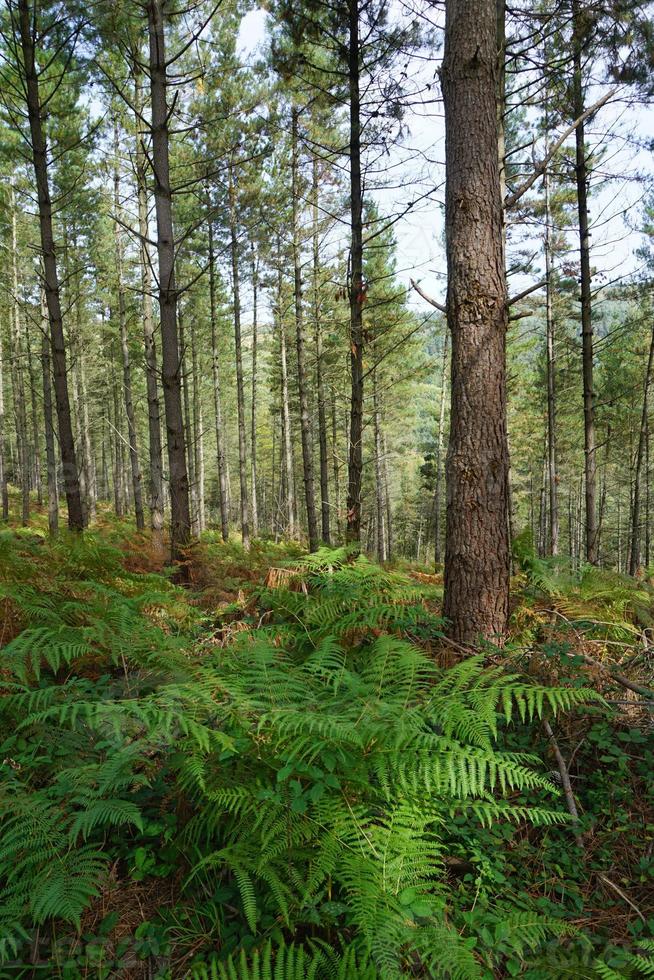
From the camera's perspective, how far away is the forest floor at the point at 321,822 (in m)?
1.66

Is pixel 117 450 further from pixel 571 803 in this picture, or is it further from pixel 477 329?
pixel 571 803

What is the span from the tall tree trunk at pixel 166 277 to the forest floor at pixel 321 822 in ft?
10.3

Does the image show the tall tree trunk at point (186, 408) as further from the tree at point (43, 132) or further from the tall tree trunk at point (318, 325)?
the tall tree trunk at point (318, 325)

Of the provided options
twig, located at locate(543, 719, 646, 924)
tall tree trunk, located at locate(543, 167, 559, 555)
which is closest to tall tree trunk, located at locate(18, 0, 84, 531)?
twig, located at locate(543, 719, 646, 924)

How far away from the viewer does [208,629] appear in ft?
13.4

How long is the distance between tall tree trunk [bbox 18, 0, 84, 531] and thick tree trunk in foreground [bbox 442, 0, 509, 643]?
19.2ft

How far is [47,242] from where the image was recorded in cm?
713

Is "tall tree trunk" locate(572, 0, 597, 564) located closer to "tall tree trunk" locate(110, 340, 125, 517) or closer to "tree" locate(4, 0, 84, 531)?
"tree" locate(4, 0, 84, 531)

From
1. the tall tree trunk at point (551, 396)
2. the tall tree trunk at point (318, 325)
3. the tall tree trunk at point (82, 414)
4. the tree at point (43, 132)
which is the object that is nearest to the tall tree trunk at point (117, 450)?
the tall tree trunk at point (82, 414)

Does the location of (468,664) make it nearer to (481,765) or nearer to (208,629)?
(481,765)

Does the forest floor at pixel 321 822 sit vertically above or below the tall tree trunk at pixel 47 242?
below

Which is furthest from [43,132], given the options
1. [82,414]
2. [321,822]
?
[82,414]

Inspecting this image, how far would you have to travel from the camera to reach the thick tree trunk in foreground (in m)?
3.26

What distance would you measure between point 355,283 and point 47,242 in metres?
4.47
